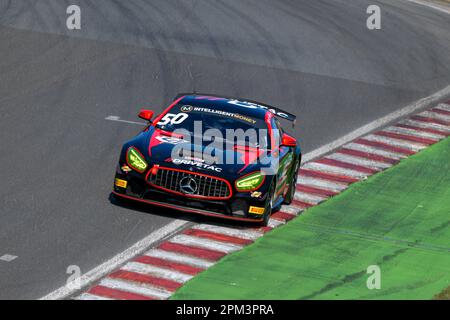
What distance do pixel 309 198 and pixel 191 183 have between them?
272 cm

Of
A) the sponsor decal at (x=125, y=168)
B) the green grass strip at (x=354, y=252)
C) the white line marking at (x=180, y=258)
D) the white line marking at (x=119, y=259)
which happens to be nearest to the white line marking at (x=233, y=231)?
the green grass strip at (x=354, y=252)

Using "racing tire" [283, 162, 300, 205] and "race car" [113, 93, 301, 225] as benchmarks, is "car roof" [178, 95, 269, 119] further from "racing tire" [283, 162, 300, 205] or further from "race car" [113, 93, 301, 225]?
"racing tire" [283, 162, 300, 205]

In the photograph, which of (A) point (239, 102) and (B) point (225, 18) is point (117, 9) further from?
(A) point (239, 102)

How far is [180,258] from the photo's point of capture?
46.9ft

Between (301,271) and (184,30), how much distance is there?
1361cm

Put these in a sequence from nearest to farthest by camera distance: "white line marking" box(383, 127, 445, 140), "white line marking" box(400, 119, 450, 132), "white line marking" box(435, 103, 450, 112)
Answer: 1. "white line marking" box(383, 127, 445, 140)
2. "white line marking" box(400, 119, 450, 132)
3. "white line marking" box(435, 103, 450, 112)

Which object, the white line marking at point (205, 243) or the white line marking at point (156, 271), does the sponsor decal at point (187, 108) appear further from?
the white line marking at point (156, 271)

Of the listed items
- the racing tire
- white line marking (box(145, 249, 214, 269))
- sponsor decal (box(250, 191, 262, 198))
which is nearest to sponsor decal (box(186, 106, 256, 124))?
the racing tire

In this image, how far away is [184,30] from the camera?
2678cm

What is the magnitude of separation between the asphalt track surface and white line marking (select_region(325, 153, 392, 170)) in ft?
2.00

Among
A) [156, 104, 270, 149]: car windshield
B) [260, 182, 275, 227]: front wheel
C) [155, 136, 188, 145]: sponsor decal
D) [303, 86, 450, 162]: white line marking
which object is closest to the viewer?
[260, 182, 275, 227]: front wheel

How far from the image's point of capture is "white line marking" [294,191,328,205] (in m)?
17.1

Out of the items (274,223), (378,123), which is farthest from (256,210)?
(378,123)

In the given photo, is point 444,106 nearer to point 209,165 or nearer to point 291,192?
point 291,192
